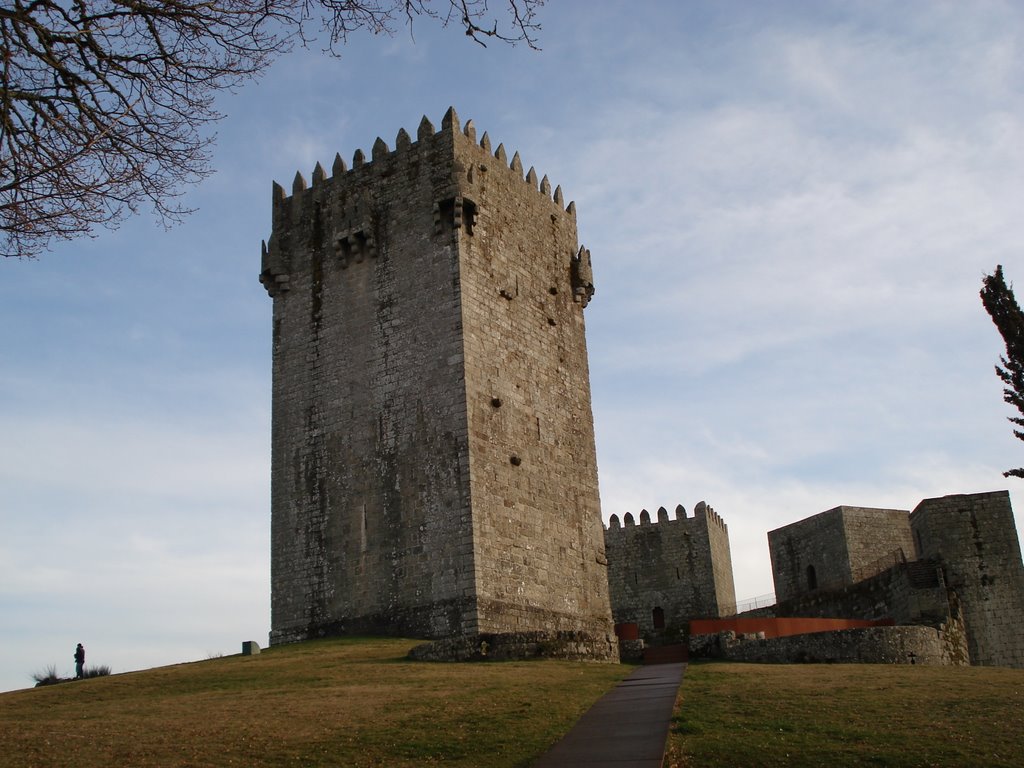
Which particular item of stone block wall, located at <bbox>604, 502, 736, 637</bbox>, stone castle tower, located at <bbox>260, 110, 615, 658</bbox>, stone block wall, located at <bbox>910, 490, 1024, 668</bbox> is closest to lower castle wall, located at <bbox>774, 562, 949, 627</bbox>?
stone block wall, located at <bbox>910, 490, 1024, 668</bbox>

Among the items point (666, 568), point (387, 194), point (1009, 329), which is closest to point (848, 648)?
point (1009, 329)

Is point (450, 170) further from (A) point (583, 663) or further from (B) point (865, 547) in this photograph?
(B) point (865, 547)

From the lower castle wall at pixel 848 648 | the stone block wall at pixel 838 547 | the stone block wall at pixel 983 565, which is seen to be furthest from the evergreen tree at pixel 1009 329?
the stone block wall at pixel 838 547

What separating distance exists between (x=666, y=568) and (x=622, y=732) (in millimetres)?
33191

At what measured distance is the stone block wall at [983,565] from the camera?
34250mm

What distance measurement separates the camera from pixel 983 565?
114ft

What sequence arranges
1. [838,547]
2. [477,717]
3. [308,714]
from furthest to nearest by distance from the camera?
[838,547]
[308,714]
[477,717]

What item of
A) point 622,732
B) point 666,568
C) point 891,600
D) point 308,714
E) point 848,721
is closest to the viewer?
point 622,732

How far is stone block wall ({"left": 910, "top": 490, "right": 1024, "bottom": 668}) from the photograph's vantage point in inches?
1348

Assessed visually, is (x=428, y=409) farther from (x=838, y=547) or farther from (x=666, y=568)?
(x=838, y=547)

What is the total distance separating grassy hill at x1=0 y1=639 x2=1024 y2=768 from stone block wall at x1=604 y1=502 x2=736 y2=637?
23545 millimetres

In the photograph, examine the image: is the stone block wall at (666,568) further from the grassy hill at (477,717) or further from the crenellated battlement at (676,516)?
the grassy hill at (477,717)

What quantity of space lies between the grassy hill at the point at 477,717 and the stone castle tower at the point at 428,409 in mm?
5247

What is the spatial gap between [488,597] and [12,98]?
705 inches
